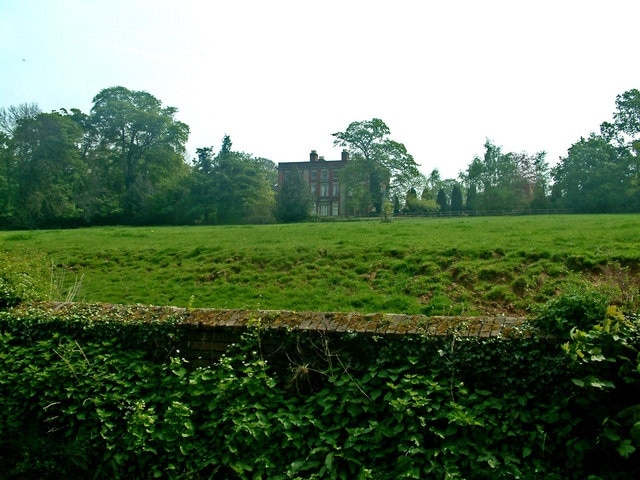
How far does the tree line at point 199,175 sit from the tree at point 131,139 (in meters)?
0.14

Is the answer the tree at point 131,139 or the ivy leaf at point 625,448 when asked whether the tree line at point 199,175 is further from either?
the ivy leaf at point 625,448

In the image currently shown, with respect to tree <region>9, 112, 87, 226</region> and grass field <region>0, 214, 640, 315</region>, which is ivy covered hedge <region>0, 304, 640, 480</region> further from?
tree <region>9, 112, 87, 226</region>

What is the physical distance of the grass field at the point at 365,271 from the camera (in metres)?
11.2

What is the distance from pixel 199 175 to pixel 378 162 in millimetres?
22210

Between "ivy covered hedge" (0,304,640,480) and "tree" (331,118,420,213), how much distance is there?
59598 mm

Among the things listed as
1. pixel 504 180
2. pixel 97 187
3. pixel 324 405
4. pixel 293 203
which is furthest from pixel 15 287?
pixel 504 180

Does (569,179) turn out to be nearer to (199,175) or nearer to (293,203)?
Answer: (293,203)

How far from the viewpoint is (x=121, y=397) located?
538 centimetres

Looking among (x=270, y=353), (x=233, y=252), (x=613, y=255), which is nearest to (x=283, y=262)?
(x=233, y=252)

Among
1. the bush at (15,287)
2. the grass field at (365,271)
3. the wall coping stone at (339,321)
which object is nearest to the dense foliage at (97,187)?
the grass field at (365,271)

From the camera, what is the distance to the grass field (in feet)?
36.8

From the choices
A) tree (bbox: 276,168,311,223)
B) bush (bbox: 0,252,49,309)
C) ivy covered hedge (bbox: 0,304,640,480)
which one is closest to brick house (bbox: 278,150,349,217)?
tree (bbox: 276,168,311,223)

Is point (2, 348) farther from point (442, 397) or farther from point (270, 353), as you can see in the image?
point (442, 397)

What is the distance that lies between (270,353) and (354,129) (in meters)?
62.0
